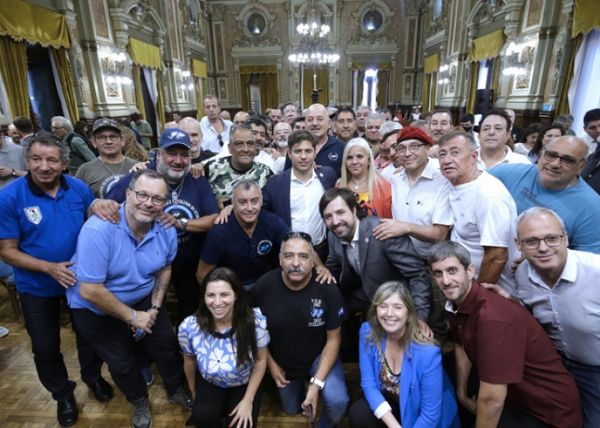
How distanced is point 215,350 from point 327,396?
0.66 meters

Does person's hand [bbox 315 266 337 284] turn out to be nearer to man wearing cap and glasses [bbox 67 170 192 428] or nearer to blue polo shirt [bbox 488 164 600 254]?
man wearing cap and glasses [bbox 67 170 192 428]

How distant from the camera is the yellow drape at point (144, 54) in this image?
326 inches

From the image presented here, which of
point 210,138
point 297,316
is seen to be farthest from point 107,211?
point 210,138

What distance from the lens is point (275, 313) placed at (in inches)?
73.7

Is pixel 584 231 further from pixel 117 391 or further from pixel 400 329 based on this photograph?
pixel 117 391

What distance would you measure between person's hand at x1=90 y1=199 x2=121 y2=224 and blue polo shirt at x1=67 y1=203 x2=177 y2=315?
2 centimetres

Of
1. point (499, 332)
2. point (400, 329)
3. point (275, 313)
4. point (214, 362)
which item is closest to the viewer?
point (499, 332)

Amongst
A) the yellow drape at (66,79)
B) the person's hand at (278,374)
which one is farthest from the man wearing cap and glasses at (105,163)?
the yellow drape at (66,79)

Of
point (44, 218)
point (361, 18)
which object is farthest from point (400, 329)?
point (361, 18)

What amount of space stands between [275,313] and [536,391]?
125 centimetres

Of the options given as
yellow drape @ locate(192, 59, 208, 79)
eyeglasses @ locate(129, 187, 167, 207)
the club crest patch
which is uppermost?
yellow drape @ locate(192, 59, 208, 79)

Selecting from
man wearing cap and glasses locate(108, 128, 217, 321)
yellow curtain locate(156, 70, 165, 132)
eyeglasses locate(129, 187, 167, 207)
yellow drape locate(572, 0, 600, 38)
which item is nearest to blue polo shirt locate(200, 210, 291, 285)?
man wearing cap and glasses locate(108, 128, 217, 321)

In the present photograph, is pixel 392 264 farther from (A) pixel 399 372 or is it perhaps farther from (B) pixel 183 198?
(B) pixel 183 198

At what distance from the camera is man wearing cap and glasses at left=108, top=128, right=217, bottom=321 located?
81.8 inches
